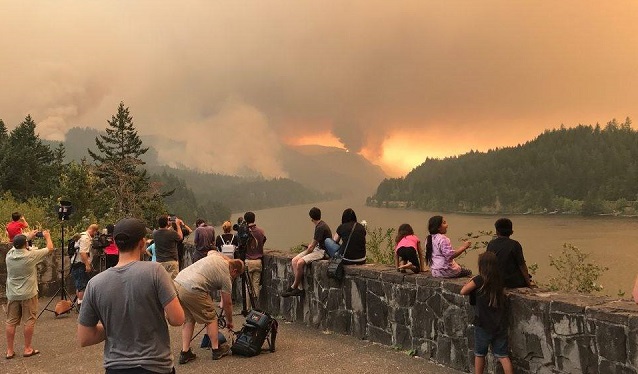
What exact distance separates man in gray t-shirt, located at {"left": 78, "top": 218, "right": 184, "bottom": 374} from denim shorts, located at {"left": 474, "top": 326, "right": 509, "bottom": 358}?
3117mm

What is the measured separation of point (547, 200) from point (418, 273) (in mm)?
135769

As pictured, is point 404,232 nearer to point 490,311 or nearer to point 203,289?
point 490,311

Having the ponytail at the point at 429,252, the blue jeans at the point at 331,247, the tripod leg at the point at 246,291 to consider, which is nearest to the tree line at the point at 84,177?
the tripod leg at the point at 246,291

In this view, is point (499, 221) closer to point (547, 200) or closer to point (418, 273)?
point (418, 273)

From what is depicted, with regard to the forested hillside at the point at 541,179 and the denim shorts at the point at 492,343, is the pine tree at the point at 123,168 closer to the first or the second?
the denim shorts at the point at 492,343

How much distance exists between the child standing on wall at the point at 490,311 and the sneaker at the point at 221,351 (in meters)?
3.16

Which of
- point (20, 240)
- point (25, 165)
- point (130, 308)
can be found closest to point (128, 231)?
point (130, 308)

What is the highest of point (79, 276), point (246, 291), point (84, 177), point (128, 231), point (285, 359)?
point (84, 177)

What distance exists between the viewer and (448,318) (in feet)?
18.3

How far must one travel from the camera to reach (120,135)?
75.0 meters

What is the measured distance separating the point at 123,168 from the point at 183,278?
6492cm

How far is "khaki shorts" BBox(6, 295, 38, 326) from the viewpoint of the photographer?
6418 mm

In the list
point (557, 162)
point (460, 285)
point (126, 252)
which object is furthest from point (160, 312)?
point (557, 162)

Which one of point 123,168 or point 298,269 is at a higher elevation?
point 123,168
